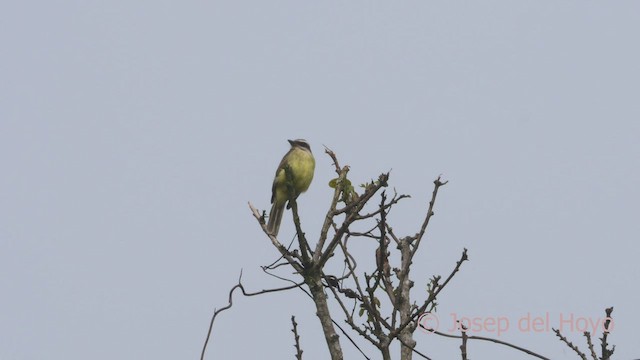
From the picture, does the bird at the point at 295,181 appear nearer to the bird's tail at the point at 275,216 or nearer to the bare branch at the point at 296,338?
the bird's tail at the point at 275,216

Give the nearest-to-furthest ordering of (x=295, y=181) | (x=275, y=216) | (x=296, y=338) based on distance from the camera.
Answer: (x=296, y=338)
(x=295, y=181)
(x=275, y=216)

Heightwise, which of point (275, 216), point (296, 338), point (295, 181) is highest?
point (295, 181)

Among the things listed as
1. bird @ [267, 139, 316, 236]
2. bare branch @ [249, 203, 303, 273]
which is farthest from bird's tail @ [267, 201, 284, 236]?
bare branch @ [249, 203, 303, 273]

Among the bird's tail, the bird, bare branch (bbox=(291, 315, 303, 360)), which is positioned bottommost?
bare branch (bbox=(291, 315, 303, 360))

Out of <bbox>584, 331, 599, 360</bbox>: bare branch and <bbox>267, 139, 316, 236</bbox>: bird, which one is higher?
<bbox>267, 139, 316, 236</bbox>: bird

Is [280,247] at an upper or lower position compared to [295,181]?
lower

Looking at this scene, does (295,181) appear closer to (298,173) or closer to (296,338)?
(298,173)

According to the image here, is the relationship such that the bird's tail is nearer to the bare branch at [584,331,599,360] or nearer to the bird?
the bird

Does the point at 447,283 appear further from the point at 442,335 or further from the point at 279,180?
the point at 279,180

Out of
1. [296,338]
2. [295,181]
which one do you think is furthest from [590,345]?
[295,181]

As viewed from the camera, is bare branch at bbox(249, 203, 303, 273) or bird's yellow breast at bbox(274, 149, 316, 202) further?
bird's yellow breast at bbox(274, 149, 316, 202)

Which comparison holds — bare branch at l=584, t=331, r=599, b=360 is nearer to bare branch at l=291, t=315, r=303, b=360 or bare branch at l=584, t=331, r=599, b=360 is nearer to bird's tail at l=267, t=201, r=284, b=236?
bare branch at l=291, t=315, r=303, b=360

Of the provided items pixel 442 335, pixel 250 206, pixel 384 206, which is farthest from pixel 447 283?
pixel 250 206

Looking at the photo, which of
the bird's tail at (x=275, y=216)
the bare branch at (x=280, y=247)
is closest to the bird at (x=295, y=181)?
the bird's tail at (x=275, y=216)
